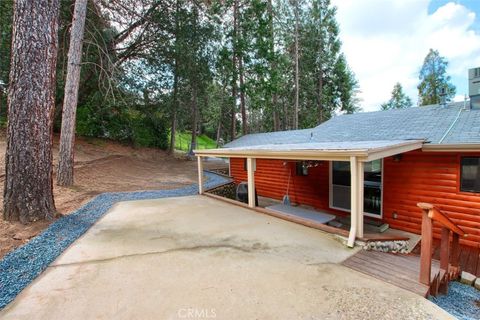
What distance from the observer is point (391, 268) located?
3387mm

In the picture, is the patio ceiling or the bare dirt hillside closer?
the patio ceiling

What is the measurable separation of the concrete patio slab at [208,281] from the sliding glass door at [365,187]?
2.62 metres

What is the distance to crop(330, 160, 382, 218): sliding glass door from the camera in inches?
254

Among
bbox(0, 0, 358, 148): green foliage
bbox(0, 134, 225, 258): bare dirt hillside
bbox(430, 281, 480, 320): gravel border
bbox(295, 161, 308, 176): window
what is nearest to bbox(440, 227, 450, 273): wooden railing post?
bbox(430, 281, 480, 320): gravel border

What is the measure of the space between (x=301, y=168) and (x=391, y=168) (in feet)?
8.86

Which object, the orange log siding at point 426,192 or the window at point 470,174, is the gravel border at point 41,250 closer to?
the orange log siding at point 426,192

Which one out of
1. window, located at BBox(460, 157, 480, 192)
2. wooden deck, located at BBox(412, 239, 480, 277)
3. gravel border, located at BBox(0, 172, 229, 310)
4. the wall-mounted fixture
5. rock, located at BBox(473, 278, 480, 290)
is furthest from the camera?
the wall-mounted fixture

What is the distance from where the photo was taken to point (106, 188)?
8703mm

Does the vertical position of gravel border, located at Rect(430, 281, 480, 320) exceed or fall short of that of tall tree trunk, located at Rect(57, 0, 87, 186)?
it falls short

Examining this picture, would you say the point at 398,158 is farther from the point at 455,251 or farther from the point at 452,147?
the point at 455,251

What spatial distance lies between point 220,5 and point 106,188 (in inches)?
558

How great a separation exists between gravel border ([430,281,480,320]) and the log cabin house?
1.32 m

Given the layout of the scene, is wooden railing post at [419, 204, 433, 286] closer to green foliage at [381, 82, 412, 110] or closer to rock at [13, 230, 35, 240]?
rock at [13, 230, 35, 240]

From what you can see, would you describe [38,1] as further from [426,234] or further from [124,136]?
[124,136]
